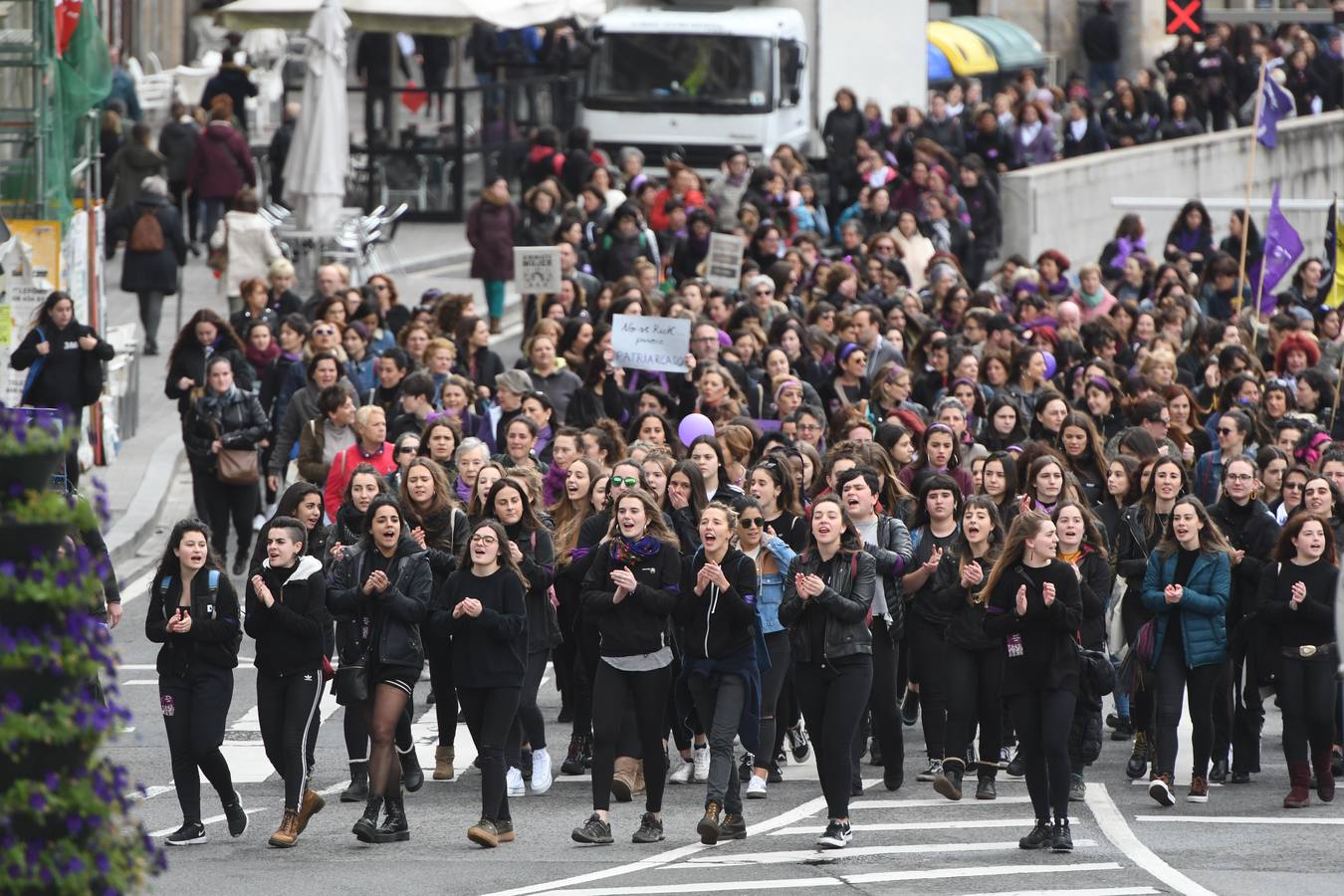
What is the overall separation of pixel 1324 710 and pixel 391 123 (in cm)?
2060

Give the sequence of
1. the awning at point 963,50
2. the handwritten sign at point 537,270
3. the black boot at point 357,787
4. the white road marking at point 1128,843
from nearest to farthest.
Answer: the white road marking at point 1128,843
the black boot at point 357,787
the handwritten sign at point 537,270
the awning at point 963,50

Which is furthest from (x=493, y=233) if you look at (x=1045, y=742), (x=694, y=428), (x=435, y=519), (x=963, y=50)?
(x=963, y=50)

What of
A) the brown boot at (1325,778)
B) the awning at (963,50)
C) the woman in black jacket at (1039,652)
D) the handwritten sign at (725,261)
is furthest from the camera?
the awning at (963,50)

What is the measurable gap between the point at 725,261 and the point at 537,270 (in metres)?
2.38

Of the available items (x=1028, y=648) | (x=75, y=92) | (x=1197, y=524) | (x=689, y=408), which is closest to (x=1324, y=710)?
(x=1197, y=524)

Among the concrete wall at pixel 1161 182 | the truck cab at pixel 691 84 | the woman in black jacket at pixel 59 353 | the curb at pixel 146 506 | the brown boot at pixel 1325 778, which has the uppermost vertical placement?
the truck cab at pixel 691 84

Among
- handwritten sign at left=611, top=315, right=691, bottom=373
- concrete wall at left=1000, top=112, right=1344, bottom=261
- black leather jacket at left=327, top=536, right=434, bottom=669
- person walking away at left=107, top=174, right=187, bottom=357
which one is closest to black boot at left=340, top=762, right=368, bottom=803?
black leather jacket at left=327, top=536, right=434, bottom=669

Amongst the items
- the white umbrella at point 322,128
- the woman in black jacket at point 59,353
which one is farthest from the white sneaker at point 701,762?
the white umbrella at point 322,128

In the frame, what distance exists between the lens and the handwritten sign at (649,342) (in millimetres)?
18484

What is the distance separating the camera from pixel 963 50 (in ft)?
160

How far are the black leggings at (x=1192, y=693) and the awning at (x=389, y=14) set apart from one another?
1772 cm

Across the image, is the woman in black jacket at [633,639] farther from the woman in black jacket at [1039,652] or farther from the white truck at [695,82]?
the white truck at [695,82]

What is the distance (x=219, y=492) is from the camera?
18.7m

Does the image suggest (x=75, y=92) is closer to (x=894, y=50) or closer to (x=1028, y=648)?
(x=1028, y=648)
